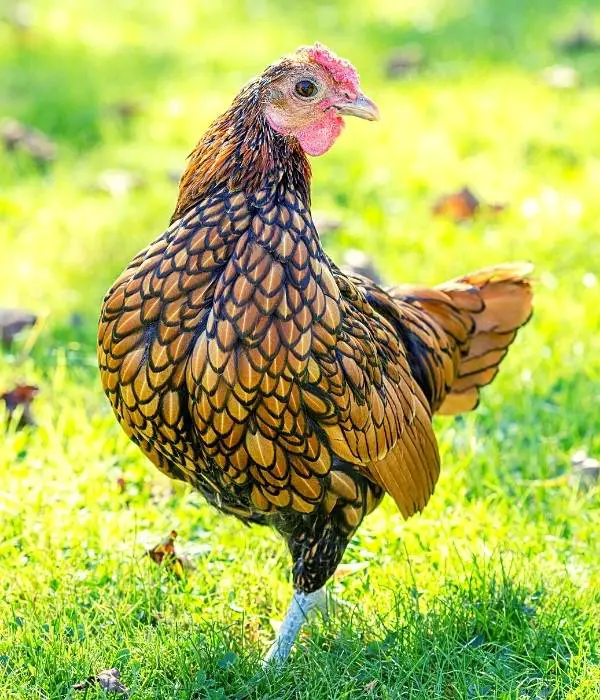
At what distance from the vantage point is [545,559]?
11.6ft

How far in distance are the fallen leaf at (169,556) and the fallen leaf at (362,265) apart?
6.18ft

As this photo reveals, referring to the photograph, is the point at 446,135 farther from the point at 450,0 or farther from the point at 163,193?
the point at 450,0

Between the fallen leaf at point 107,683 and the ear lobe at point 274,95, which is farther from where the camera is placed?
the fallen leaf at point 107,683

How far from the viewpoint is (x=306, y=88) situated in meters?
2.76

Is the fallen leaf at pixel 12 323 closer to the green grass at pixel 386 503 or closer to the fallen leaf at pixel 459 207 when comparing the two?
the green grass at pixel 386 503

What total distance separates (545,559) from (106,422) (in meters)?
1.66

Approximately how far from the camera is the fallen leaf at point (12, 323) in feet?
15.2

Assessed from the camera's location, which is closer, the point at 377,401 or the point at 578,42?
the point at 377,401

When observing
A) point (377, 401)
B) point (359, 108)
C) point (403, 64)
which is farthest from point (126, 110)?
point (377, 401)

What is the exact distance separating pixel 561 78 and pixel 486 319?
4395 millimetres

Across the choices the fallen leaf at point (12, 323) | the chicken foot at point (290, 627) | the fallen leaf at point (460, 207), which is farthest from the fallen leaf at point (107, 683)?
the fallen leaf at point (460, 207)

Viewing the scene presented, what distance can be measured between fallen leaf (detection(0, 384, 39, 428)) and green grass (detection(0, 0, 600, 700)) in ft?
0.20

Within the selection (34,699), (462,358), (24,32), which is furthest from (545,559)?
(24,32)

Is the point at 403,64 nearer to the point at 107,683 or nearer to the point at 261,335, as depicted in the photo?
the point at 261,335
